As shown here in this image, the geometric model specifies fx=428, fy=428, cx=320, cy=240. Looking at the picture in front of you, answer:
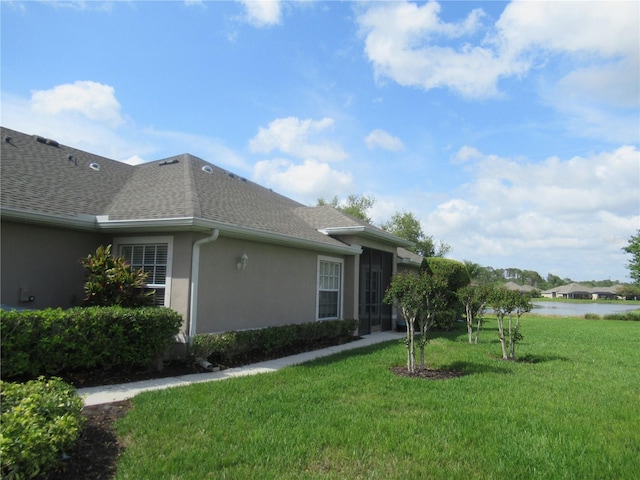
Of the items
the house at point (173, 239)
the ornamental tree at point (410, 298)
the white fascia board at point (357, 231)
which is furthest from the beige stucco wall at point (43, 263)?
the white fascia board at point (357, 231)

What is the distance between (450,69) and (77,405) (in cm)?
1084

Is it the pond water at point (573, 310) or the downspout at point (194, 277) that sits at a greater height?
the downspout at point (194, 277)

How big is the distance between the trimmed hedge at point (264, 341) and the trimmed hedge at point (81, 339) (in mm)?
731

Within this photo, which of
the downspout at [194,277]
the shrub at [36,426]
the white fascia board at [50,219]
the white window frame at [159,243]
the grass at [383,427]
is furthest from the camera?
the white window frame at [159,243]

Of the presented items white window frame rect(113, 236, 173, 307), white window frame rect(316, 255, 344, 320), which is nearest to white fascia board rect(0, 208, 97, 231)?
white window frame rect(113, 236, 173, 307)

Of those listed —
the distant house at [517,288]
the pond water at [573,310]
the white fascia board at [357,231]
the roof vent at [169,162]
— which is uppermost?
the roof vent at [169,162]

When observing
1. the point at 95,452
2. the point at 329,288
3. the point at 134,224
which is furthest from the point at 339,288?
the point at 95,452

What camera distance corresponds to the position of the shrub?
3.04 m

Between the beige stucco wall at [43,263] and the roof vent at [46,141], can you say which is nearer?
the beige stucco wall at [43,263]

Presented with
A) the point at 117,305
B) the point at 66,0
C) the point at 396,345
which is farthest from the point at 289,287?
the point at 66,0

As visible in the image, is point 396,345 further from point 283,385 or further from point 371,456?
point 371,456

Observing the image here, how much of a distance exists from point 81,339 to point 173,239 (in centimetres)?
267

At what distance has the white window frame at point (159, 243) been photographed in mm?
8438

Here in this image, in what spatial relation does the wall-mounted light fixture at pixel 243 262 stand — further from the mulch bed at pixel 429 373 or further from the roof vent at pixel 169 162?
the roof vent at pixel 169 162
